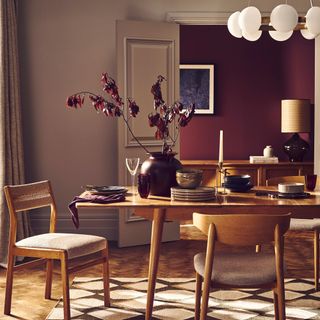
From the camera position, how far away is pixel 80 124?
19.4ft

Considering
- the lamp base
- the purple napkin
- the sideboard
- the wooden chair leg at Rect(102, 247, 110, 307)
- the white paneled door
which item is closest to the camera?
the purple napkin

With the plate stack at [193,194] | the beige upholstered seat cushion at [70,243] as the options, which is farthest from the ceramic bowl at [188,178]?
the beige upholstered seat cushion at [70,243]

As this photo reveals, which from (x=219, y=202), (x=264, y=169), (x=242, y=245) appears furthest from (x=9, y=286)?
(x=264, y=169)

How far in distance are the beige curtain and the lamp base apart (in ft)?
9.63

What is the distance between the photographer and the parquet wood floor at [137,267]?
3852 millimetres

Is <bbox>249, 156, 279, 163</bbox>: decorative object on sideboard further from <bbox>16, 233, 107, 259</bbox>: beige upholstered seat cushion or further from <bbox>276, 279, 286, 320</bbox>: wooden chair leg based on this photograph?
<bbox>276, 279, 286, 320</bbox>: wooden chair leg

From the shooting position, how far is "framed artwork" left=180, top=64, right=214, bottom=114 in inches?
292

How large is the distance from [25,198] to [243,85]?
14.1ft

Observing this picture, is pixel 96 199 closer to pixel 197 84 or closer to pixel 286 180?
pixel 286 180

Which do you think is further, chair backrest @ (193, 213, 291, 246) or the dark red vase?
the dark red vase

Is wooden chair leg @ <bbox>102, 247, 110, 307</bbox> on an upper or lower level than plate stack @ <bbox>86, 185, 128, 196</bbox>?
lower

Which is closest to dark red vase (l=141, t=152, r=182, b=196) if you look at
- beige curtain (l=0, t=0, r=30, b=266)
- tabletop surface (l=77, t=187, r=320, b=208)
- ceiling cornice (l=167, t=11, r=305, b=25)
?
tabletop surface (l=77, t=187, r=320, b=208)

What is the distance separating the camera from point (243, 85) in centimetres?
745

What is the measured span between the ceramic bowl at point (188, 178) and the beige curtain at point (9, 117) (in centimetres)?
212
